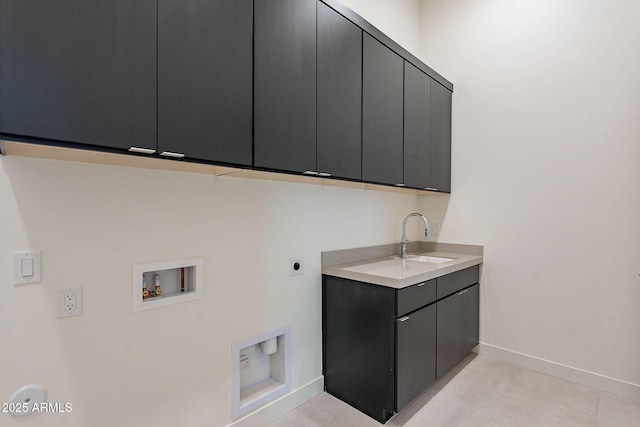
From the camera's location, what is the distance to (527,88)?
2.57 meters

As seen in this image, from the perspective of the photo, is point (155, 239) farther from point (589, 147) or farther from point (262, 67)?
point (589, 147)

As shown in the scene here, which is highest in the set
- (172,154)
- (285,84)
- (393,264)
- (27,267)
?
(285,84)

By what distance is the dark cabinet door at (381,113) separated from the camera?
203 cm

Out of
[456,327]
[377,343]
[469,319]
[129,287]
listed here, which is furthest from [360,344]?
[129,287]

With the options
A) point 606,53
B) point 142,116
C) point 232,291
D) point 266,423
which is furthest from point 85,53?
point 606,53

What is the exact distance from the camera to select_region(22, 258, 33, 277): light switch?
3.71 feet

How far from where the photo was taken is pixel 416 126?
2508 millimetres

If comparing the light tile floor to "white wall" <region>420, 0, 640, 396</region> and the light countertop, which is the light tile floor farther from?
the light countertop

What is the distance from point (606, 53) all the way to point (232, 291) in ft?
9.82

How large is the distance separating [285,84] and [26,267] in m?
1.27

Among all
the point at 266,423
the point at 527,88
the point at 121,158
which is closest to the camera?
the point at 121,158

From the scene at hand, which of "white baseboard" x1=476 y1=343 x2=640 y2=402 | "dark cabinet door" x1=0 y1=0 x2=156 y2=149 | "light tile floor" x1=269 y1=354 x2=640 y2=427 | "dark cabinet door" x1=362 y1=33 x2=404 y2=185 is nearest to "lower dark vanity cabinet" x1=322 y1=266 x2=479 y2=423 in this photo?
"light tile floor" x1=269 y1=354 x2=640 y2=427

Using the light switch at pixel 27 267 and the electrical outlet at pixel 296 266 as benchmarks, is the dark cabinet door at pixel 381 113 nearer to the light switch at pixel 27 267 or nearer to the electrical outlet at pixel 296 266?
the electrical outlet at pixel 296 266

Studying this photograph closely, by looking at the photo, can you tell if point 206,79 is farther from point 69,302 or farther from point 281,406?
point 281,406
